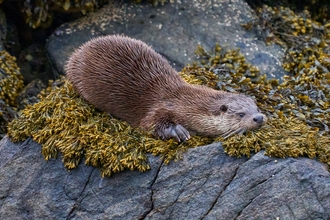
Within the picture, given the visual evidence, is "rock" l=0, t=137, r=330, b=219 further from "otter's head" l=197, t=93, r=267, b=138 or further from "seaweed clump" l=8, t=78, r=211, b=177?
"otter's head" l=197, t=93, r=267, b=138

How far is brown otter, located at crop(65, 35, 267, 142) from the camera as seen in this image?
4.73 m

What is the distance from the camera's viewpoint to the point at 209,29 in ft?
24.9

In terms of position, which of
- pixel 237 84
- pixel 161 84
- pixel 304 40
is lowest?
pixel 304 40

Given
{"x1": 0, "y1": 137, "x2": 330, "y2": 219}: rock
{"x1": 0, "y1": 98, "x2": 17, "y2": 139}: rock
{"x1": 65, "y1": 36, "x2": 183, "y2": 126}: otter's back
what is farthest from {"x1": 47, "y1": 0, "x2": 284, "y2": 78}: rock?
{"x1": 0, "y1": 137, "x2": 330, "y2": 219}: rock

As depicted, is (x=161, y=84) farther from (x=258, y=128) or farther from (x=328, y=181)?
(x=328, y=181)

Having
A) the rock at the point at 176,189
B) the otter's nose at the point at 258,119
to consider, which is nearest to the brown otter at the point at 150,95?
the otter's nose at the point at 258,119

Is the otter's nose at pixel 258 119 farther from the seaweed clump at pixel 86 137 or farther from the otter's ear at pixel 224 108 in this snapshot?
the seaweed clump at pixel 86 137

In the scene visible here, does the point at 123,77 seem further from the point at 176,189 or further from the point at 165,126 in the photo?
Answer: the point at 176,189

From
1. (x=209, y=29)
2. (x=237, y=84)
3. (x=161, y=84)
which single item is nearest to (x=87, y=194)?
(x=161, y=84)

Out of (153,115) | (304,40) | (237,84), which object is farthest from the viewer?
(304,40)

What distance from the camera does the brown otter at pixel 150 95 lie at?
473 cm

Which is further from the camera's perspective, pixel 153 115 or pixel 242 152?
pixel 153 115

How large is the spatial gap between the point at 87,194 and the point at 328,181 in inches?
67.1

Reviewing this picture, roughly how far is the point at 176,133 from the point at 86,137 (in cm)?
68
